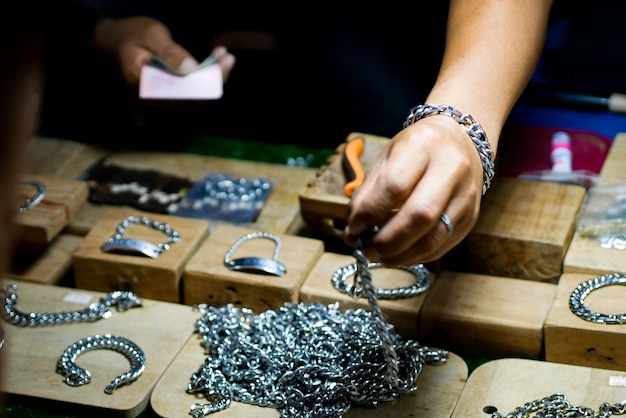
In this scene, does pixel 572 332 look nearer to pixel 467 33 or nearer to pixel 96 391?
pixel 467 33

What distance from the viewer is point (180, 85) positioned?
181 centimetres

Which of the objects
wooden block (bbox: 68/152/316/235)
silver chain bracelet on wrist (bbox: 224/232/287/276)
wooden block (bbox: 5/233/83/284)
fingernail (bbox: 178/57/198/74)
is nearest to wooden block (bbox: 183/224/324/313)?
Result: silver chain bracelet on wrist (bbox: 224/232/287/276)

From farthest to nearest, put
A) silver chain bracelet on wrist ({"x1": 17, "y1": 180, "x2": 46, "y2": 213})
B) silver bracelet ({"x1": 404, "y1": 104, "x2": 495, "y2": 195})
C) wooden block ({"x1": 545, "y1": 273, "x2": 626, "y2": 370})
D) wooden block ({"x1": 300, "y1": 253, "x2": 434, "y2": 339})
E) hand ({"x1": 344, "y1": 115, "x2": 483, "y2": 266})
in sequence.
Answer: silver chain bracelet on wrist ({"x1": 17, "y1": 180, "x2": 46, "y2": 213}) → wooden block ({"x1": 300, "y1": 253, "x2": 434, "y2": 339}) → wooden block ({"x1": 545, "y1": 273, "x2": 626, "y2": 370}) → silver bracelet ({"x1": 404, "y1": 104, "x2": 495, "y2": 195}) → hand ({"x1": 344, "y1": 115, "x2": 483, "y2": 266})

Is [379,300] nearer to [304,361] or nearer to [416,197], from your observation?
[304,361]

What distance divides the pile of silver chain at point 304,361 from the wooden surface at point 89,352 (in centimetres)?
6

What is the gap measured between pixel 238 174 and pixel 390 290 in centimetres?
55

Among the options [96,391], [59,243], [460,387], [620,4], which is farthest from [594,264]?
[620,4]

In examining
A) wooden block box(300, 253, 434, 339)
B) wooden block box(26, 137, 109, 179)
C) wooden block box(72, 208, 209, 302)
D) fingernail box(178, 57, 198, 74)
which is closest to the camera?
Result: wooden block box(300, 253, 434, 339)

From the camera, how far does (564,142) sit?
1804 millimetres

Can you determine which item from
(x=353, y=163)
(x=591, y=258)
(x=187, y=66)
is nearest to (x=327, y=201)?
(x=353, y=163)

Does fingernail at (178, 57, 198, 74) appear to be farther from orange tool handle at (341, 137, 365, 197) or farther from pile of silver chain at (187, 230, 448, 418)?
pile of silver chain at (187, 230, 448, 418)

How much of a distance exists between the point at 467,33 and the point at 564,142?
682mm

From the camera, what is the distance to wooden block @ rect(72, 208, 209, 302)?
1.37 metres

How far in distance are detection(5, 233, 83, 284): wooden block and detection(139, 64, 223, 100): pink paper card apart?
407 mm
